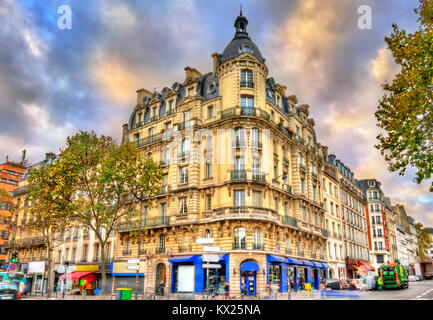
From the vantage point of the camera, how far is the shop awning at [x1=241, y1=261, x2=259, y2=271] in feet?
93.0

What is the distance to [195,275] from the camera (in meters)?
30.4

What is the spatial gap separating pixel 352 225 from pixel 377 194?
19.9 m

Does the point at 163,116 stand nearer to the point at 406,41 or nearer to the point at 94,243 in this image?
the point at 94,243

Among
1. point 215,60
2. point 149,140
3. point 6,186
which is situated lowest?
point 6,186

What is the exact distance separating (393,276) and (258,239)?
50.2 ft

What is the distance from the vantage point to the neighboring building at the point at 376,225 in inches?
2714

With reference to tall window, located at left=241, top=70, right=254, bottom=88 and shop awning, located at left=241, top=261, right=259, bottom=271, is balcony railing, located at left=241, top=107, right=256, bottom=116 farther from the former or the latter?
shop awning, located at left=241, top=261, right=259, bottom=271

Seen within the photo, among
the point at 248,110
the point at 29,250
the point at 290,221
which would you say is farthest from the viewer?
the point at 29,250

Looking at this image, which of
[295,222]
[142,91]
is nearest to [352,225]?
[295,222]

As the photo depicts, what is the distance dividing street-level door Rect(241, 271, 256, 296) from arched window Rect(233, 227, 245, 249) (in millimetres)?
2210

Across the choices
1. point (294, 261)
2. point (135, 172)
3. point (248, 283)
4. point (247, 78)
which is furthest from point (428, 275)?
point (135, 172)

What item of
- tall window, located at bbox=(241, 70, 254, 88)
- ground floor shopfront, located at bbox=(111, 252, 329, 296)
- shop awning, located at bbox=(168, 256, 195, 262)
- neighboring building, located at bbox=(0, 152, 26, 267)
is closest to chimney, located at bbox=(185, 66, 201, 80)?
tall window, located at bbox=(241, 70, 254, 88)

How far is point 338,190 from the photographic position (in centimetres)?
5328

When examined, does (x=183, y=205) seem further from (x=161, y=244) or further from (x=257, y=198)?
(x=257, y=198)
